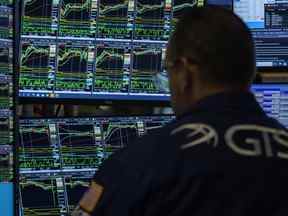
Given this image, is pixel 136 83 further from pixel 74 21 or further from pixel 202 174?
pixel 202 174

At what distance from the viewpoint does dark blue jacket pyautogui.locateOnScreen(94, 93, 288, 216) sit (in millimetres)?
1297

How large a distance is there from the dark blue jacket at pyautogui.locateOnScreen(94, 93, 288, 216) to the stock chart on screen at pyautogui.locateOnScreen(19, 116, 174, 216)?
1.05 meters

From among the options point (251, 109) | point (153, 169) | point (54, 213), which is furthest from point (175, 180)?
point (54, 213)

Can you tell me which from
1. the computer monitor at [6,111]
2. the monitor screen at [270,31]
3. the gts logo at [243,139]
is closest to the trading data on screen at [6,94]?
the computer monitor at [6,111]

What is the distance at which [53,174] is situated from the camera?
2.43 m

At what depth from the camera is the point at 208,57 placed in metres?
1.39

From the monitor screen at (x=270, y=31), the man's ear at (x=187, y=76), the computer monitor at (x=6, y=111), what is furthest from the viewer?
the monitor screen at (x=270, y=31)

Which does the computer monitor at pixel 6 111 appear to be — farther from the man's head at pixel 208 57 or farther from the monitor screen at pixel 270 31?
the man's head at pixel 208 57

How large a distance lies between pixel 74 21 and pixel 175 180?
129 centimetres

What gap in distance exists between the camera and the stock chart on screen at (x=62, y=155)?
7.87 feet

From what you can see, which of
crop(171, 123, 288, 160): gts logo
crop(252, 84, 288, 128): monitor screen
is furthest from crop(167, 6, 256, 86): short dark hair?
crop(252, 84, 288, 128): monitor screen

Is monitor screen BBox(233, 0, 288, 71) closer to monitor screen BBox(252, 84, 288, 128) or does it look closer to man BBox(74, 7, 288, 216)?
monitor screen BBox(252, 84, 288, 128)

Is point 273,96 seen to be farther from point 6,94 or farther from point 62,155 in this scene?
point 6,94

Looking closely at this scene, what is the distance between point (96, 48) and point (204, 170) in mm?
1281
